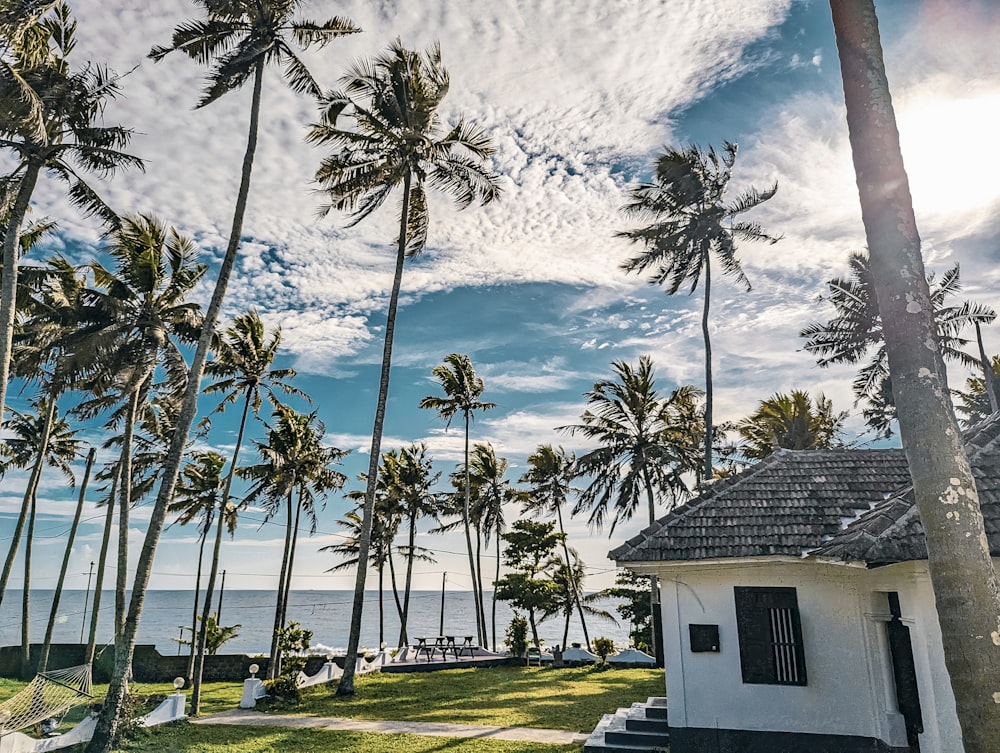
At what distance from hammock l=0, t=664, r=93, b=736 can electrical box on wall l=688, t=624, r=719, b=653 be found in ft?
32.3

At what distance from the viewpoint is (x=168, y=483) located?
11781 millimetres

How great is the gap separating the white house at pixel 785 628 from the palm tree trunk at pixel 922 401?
3.77m

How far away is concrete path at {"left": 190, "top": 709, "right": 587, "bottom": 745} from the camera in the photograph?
1101 centimetres

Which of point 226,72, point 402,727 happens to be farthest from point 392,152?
point 402,727

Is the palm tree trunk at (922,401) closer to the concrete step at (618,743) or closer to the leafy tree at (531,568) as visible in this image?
the concrete step at (618,743)

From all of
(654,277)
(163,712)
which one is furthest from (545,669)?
(654,277)

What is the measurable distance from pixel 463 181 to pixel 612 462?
1097 centimetres

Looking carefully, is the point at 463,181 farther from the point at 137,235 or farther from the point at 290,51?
the point at 137,235

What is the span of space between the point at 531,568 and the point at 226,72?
785 inches

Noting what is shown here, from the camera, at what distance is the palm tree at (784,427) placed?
76.0 feet

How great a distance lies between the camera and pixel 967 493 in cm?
358

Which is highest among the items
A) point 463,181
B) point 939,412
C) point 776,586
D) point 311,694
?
point 463,181

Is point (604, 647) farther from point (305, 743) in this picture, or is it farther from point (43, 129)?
point (43, 129)

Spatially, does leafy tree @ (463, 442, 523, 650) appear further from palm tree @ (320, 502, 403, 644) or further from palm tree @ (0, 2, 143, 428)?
palm tree @ (0, 2, 143, 428)
